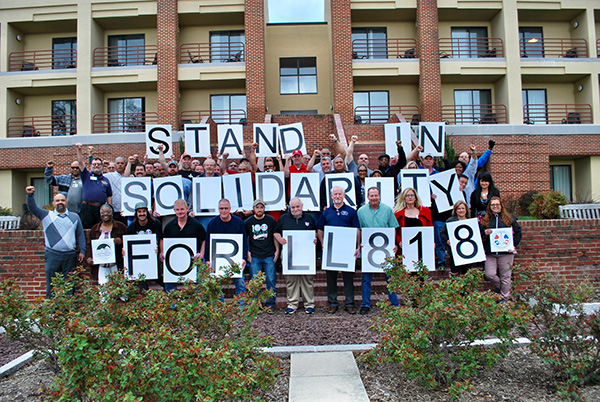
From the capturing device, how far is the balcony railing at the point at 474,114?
73.6ft

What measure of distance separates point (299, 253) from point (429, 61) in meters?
17.4

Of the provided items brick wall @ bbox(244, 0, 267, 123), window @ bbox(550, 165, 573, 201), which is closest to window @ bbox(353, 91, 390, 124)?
brick wall @ bbox(244, 0, 267, 123)

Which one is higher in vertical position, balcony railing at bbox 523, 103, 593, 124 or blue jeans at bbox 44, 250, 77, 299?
balcony railing at bbox 523, 103, 593, 124

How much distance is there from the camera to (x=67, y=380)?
352cm

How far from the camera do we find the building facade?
2128cm

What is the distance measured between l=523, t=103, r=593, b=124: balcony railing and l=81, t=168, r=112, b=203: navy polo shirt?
69.9 feet

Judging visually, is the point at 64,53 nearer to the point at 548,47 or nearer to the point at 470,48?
the point at 470,48

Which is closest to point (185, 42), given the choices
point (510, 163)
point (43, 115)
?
point (43, 115)

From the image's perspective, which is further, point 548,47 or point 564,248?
point 548,47

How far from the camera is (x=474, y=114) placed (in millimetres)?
22828

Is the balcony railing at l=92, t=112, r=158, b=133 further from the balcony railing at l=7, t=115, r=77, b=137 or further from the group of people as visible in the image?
Answer: the group of people

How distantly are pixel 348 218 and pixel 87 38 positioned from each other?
20.5 meters

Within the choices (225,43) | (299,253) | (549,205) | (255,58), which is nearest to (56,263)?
(299,253)

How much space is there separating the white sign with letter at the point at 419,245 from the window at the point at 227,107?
1658 cm
